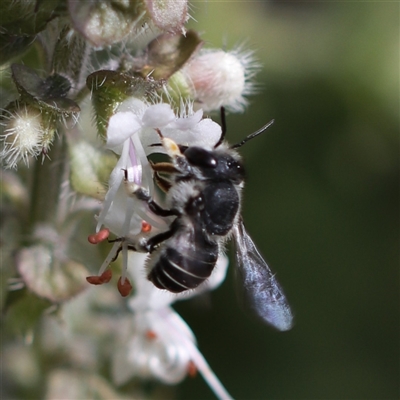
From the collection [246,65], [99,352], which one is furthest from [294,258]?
[246,65]

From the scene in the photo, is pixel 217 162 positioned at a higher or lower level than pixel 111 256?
higher

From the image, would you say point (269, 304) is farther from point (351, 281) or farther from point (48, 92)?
point (351, 281)

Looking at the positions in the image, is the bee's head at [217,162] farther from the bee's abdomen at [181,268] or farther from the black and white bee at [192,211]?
the bee's abdomen at [181,268]

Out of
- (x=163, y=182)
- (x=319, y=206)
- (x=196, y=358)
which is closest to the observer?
(x=163, y=182)

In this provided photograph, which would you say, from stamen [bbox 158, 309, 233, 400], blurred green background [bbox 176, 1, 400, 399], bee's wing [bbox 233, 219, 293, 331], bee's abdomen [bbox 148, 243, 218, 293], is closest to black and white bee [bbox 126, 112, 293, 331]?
bee's abdomen [bbox 148, 243, 218, 293]

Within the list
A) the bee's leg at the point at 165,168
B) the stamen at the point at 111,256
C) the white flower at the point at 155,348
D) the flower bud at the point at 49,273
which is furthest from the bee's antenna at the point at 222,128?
the white flower at the point at 155,348

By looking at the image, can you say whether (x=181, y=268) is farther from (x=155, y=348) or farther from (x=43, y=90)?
(x=155, y=348)

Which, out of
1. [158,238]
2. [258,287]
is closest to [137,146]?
[158,238]
